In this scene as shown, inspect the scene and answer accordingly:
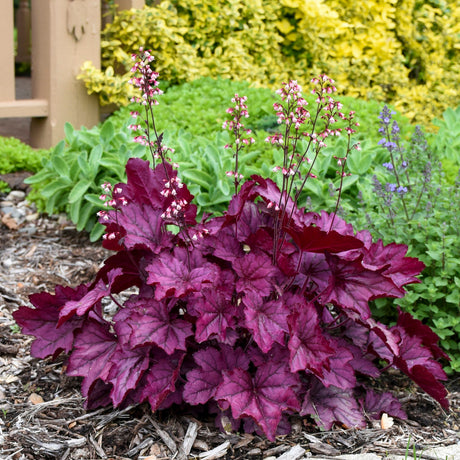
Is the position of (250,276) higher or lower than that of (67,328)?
higher

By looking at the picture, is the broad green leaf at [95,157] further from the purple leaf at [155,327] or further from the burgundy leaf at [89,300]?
the purple leaf at [155,327]

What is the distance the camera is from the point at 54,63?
4922 mm

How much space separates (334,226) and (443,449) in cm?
83

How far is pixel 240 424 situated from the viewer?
219 centimetres

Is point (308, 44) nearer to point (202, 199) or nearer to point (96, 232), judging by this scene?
point (202, 199)

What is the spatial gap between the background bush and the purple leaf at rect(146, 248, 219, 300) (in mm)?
3354

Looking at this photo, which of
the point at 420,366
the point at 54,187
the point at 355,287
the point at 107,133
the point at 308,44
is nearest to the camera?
the point at 355,287

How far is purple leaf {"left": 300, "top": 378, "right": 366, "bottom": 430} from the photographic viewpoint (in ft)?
7.11

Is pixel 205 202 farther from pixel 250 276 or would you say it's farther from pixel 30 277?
pixel 250 276

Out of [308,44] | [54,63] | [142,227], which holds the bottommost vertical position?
[142,227]

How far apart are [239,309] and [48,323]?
29.8 inches

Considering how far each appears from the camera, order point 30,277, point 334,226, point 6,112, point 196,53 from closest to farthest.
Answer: point 334,226 < point 30,277 < point 6,112 < point 196,53

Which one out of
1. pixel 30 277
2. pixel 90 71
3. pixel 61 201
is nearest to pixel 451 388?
pixel 30 277

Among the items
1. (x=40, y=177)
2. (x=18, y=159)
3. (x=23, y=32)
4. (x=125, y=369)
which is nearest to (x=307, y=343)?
(x=125, y=369)
